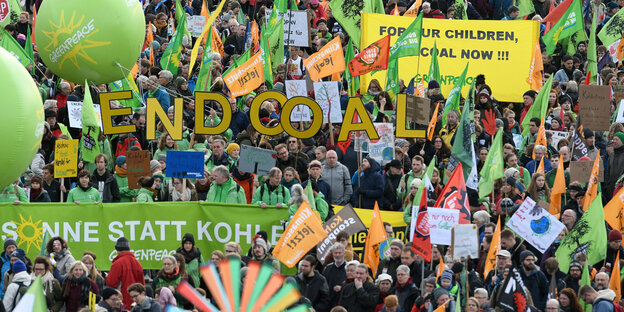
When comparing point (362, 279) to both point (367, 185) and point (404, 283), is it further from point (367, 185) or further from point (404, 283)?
point (367, 185)

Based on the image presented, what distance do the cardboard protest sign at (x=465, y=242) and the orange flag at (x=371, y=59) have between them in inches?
266

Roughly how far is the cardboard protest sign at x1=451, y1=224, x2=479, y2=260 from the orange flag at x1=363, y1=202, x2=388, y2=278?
5.77 feet

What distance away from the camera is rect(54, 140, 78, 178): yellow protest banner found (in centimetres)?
1778

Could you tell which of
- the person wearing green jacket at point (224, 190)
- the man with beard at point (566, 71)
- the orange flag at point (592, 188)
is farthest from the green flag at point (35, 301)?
the man with beard at point (566, 71)

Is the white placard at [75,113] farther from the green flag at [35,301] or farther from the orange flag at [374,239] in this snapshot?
the green flag at [35,301]

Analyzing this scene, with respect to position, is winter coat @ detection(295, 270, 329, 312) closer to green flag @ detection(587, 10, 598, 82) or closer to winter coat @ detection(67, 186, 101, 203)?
winter coat @ detection(67, 186, 101, 203)

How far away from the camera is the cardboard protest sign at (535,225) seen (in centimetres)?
1633

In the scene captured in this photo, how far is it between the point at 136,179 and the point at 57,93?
384 centimetres

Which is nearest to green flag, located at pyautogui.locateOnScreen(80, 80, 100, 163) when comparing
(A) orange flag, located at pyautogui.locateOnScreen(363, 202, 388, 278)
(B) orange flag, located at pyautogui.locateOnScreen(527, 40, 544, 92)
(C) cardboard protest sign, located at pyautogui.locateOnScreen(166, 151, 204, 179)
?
(C) cardboard protest sign, located at pyautogui.locateOnScreen(166, 151, 204, 179)

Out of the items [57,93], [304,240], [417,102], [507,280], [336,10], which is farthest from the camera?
[336,10]

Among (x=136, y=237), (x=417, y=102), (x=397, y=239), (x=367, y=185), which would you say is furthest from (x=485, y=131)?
(x=136, y=237)

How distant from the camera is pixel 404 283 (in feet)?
50.8

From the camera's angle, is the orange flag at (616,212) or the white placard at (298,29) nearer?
the orange flag at (616,212)

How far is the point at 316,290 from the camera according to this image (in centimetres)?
1555
